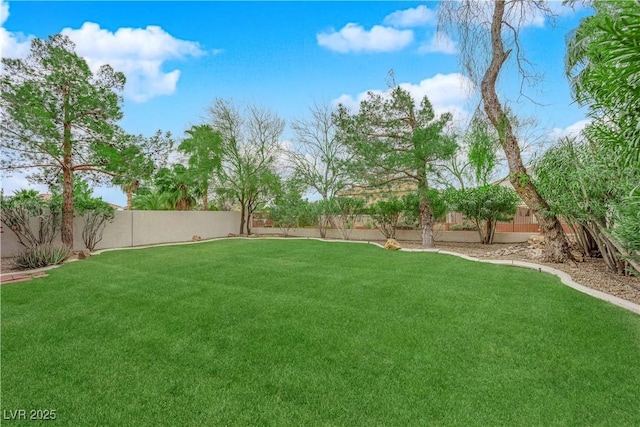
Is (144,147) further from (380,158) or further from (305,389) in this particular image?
(305,389)

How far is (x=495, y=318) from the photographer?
4.01 metres

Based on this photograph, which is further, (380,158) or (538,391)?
(380,158)

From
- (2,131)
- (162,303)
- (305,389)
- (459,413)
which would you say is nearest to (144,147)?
(2,131)

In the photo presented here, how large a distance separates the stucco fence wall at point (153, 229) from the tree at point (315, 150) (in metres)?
4.89

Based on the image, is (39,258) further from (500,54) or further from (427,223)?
(500,54)

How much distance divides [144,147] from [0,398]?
378 inches

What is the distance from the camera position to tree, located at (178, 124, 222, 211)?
16125 millimetres

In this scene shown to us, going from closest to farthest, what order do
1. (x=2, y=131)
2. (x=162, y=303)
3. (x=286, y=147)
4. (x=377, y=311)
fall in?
(x=377, y=311)
(x=162, y=303)
(x=2, y=131)
(x=286, y=147)

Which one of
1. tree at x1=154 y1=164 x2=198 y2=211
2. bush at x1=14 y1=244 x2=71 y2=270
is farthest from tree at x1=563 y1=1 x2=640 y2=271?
tree at x1=154 y1=164 x2=198 y2=211

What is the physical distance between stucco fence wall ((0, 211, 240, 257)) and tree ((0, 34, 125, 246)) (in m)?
1.64

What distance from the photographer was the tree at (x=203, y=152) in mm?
16125

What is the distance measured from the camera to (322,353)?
3.15 meters

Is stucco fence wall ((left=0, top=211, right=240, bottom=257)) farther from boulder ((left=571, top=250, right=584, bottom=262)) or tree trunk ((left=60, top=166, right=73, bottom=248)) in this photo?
boulder ((left=571, top=250, right=584, bottom=262))

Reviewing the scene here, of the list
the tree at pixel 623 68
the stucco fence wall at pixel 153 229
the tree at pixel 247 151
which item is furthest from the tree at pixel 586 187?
the stucco fence wall at pixel 153 229
